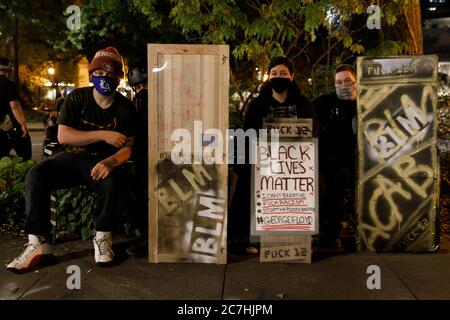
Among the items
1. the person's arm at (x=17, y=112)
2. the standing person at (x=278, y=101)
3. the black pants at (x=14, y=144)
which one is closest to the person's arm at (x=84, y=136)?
the standing person at (x=278, y=101)

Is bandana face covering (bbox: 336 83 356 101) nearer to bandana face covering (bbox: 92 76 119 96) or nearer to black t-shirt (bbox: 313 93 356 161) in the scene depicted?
black t-shirt (bbox: 313 93 356 161)

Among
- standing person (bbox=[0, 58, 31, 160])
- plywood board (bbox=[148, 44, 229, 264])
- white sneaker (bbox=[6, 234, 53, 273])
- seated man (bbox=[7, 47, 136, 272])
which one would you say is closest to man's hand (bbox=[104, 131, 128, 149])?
seated man (bbox=[7, 47, 136, 272])

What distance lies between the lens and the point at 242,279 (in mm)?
4285

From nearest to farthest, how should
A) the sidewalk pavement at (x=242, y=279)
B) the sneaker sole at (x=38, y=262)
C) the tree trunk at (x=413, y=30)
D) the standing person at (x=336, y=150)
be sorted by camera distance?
the sidewalk pavement at (x=242, y=279)
the sneaker sole at (x=38, y=262)
the standing person at (x=336, y=150)
the tree trunk at (x=413, y=30)

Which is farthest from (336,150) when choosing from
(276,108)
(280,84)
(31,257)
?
(31,257)

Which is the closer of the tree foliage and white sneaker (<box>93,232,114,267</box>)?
white sneaker (<box>93,232,114,267</box>)

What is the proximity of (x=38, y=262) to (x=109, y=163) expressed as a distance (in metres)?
0.99

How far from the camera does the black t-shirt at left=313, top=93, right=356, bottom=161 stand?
5301mm

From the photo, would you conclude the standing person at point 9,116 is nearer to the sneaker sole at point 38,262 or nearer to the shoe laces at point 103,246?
the sneaker sole at point 38,262

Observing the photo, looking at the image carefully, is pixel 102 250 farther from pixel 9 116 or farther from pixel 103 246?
pixel 9 116

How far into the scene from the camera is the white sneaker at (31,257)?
4.39 metres

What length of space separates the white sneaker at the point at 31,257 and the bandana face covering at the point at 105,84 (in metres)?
1.33

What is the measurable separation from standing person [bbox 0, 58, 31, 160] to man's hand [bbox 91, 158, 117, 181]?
2661 millimetres
